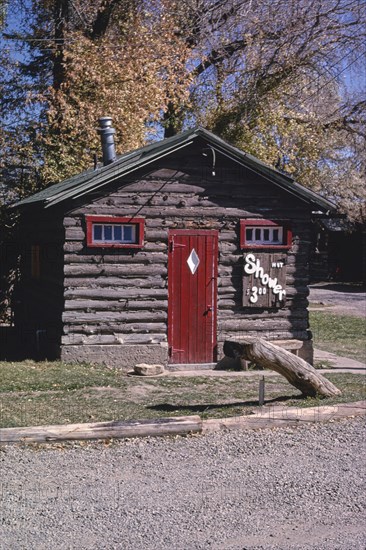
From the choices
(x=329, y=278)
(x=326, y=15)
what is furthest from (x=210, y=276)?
(x=329, y=278)

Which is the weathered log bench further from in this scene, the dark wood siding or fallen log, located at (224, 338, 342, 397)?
fallen log, located at (224, 338, 342, 397)

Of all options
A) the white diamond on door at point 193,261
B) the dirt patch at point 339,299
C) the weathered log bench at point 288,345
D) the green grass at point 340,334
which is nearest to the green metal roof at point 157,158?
the white diamond on door at point 193,261

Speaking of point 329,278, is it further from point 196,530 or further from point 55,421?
point 196,530

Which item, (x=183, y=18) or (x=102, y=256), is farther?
(x=183, y=18)

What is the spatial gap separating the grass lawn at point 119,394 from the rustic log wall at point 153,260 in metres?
0.83

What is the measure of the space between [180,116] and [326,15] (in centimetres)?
705

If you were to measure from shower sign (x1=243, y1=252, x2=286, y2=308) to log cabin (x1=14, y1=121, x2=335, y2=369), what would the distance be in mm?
19

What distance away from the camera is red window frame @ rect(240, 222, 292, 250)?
48.0ft

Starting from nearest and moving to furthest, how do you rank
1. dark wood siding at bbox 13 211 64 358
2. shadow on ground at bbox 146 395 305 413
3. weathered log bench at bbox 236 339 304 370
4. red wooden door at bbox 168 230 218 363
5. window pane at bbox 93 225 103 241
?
shadow on ground at bbox 146 395 305 413 → window pane at bbox 93 225 103 241 → red wooden door at bbox 168 230 218 363 → dark wood siding at bbox 13 211 64 358 → weathered log bench at bbox 236 339 304 370

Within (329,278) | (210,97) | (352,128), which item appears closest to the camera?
(210,97)

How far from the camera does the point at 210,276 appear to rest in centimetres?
1456

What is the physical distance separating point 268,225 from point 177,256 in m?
1.88

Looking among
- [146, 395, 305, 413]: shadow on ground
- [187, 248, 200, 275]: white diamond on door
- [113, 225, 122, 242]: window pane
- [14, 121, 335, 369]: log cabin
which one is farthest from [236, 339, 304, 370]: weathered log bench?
[146, 395, 305, 413]: shadow on ground

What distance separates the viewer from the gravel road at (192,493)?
18.8 feet
